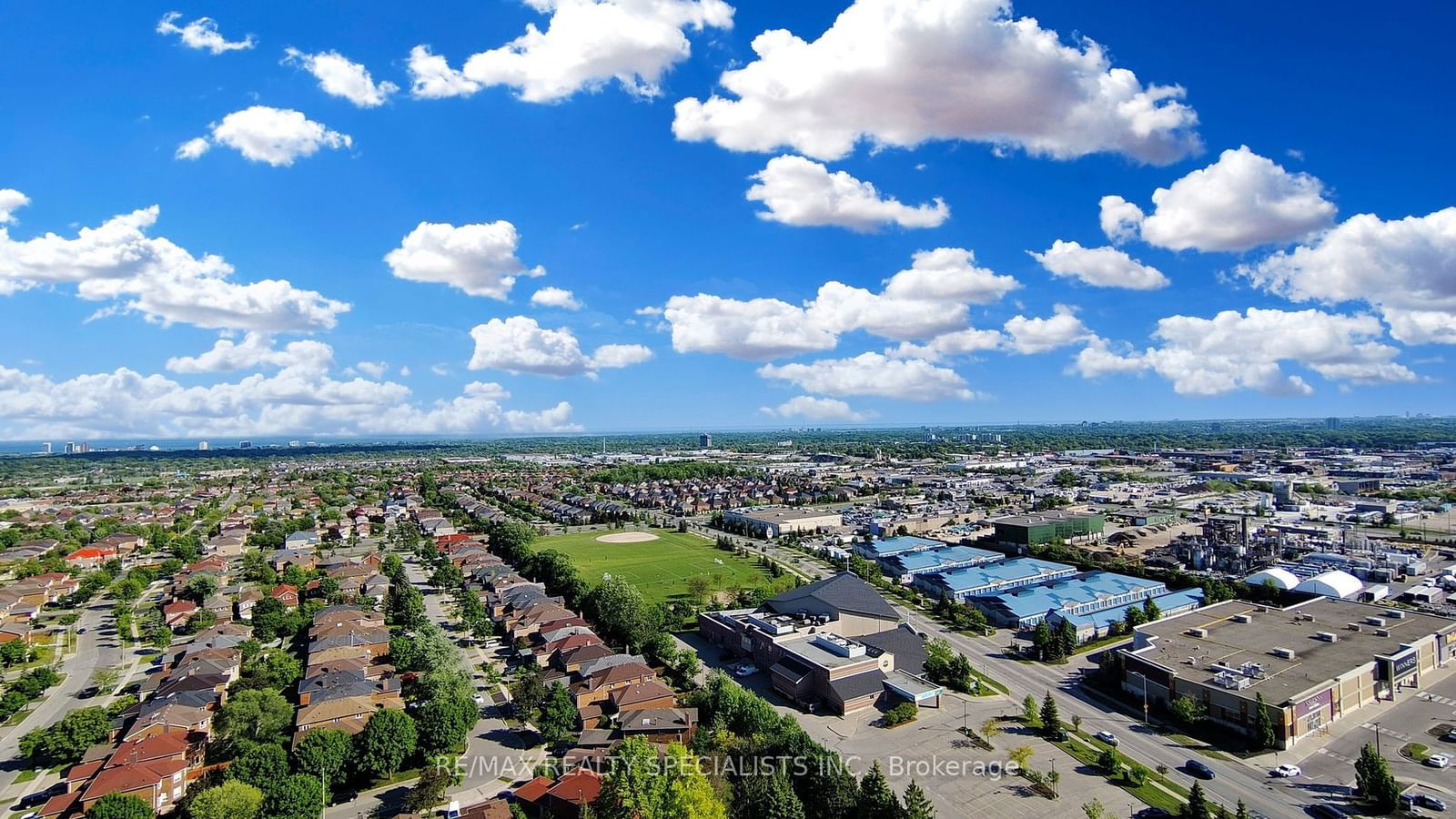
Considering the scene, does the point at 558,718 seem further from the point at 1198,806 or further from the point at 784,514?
the point at 784,514

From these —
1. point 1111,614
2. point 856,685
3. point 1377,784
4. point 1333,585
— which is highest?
point 1333,585

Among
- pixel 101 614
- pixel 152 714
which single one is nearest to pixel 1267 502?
pixel 152 714

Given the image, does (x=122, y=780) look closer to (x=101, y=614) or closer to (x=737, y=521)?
(x=101, y=614)

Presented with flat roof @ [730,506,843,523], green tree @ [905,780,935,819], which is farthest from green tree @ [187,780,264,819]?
flat roof @ [730,506,843,523]

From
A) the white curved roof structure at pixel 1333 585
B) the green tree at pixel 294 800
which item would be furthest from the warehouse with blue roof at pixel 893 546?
the green tree at pixel 294 800

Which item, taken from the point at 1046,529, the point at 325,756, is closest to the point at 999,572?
the point at 1046,529

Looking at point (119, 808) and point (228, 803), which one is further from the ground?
point (228, 803)
